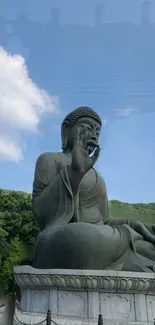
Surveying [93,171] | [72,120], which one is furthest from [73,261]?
[72,120]

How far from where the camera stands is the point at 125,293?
372 cm

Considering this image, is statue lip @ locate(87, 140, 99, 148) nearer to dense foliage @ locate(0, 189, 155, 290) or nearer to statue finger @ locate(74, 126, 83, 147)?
statue finger @ locate(74, 126, 83, 147)

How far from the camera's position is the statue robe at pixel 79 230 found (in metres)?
3.83

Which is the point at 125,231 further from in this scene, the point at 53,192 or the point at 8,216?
the point at 8,216

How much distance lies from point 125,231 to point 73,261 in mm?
867

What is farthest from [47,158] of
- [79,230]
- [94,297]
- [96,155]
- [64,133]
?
[94,297]

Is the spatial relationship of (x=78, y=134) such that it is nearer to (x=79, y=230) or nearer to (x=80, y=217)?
(x=80, y=217)

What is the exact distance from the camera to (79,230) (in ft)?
12.6

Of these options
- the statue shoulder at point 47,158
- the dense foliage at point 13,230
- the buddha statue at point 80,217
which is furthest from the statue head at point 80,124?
the dense foliage at point 13,230

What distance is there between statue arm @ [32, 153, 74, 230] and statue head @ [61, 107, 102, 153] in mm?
730

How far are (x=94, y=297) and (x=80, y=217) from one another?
1253 mm

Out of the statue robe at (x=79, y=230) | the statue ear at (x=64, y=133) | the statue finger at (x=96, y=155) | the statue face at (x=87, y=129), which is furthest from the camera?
the statue ear at (x=64, y=133)

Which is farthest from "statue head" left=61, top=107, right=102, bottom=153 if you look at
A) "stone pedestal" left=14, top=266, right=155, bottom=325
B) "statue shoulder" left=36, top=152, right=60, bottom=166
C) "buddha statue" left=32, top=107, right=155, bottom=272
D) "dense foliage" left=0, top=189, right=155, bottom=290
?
"dense foliage" left=0, top=189, right=155, bottom=290

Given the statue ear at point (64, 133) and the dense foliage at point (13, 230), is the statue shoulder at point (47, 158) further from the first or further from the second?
the dense foliage at point (13, 230)
